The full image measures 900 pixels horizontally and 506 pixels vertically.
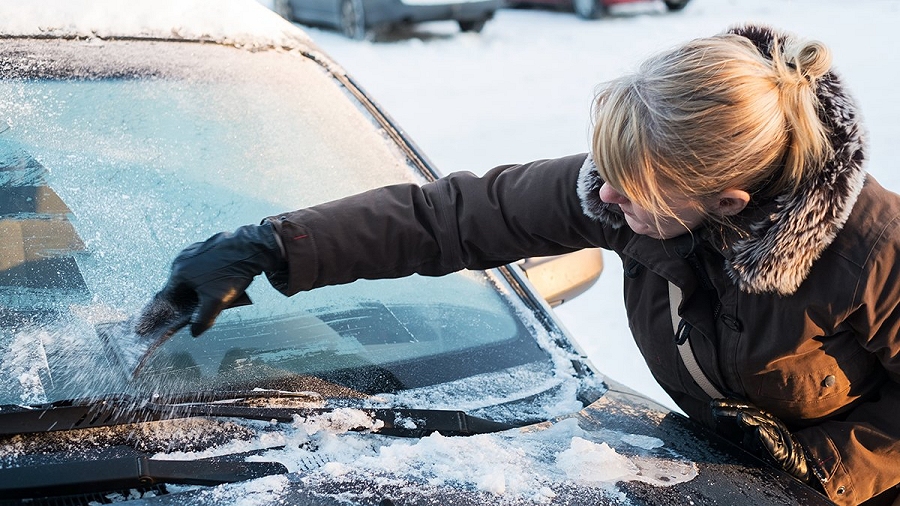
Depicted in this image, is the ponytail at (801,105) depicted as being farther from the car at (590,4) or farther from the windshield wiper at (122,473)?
the car at (590,4)

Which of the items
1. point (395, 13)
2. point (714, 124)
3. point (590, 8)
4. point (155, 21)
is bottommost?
point (590, 8)

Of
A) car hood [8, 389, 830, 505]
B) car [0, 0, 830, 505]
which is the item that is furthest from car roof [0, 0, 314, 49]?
car hood [8, 389, 830, 505]

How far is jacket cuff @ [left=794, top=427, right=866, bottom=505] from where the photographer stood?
168cm

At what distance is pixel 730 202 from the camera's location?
5.12ft

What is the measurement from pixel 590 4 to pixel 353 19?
133 inches

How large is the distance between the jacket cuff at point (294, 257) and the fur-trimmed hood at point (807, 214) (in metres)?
0.73

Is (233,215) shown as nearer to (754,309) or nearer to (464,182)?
(464,182)

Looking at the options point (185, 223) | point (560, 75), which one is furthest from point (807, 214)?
point (560, 75)

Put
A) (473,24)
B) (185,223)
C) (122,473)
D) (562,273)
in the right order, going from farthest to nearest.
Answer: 1. (473,24)
2. (562,273)
3. (185,223)
4. (122,473)

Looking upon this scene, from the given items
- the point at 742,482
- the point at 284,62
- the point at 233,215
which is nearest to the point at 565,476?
the point at 742,482

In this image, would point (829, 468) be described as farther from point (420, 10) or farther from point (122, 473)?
point (420, 10)

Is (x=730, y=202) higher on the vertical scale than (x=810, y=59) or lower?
lower

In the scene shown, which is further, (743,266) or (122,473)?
(743,266)

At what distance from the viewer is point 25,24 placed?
1824 mm
